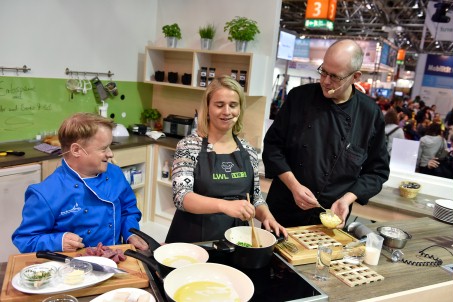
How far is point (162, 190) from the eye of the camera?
4.65 metres

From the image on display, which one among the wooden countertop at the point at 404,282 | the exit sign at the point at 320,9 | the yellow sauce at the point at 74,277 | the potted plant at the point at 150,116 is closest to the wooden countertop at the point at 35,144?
the potted plant at the point at 150,116

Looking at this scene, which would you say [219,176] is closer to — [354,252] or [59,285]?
[354,252]

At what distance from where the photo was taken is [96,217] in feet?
5.74

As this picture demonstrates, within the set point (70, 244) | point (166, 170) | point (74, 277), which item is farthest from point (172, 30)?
point (74, 277)

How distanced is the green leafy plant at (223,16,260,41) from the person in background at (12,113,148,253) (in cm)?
244

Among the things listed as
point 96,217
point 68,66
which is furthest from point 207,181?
point 68,66

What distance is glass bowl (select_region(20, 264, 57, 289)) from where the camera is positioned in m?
1.19

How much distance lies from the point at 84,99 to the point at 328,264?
11.3 feet

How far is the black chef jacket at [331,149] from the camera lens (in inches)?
82.5

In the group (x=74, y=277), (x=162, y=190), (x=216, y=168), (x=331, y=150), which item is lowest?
(x=162, y=190)

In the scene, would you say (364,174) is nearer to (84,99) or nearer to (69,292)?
(69,292)

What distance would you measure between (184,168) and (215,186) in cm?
18

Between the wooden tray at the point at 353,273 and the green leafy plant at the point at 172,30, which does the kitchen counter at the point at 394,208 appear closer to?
the wooden tray at the point at 353,273

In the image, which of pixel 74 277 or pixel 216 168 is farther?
pixel 216 168
